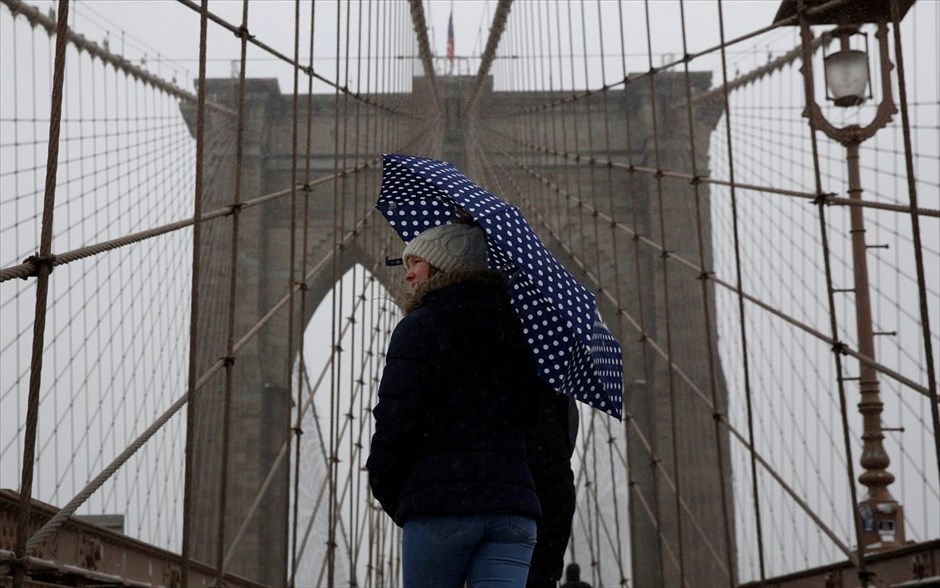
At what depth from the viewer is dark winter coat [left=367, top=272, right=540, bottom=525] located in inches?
68.2

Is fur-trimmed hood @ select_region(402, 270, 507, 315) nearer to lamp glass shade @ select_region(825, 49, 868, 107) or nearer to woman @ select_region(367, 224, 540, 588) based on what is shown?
woman @ select_region(367, 224, 540, 588)

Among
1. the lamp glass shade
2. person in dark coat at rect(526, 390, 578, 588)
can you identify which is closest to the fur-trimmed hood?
person in dark coat at rect(526, 390, 578, 588)

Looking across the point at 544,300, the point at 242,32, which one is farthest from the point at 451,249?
the point at 242,32

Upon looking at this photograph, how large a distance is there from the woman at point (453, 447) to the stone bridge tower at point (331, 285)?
11023 millimetres

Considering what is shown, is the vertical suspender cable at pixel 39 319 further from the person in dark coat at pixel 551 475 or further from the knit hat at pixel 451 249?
the person in dark coat at pixel 551 475

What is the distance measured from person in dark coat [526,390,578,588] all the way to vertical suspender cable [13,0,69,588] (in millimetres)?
637

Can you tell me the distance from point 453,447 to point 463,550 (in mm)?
125

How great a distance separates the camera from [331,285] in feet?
45.8

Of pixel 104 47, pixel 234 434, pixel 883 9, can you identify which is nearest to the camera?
pixel 883 9

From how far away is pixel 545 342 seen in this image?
1.89 meters

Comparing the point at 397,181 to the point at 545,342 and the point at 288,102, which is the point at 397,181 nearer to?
the point at 545,342

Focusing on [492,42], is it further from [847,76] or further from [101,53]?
[847,76]

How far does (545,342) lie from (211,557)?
11717 millimetres

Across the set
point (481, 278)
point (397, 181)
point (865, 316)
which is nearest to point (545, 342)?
point (481, 278)
